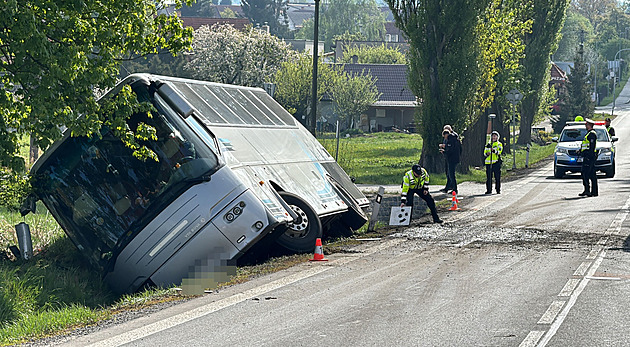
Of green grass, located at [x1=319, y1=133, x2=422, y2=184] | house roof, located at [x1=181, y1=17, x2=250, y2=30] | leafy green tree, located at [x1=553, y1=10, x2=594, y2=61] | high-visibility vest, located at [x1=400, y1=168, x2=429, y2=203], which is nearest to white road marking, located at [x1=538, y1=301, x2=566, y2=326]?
high-visibility vest, located at [x1=400, y1=168, x2=429, y2=203]

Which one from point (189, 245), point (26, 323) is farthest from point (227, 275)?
point (26, 323)

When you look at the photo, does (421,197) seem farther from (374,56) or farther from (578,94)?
(374,56)

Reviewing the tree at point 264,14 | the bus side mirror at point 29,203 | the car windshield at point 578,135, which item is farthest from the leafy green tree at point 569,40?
the bus side mirror at point 29,203

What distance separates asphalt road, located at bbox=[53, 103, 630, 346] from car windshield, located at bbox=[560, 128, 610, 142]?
47.5 feet

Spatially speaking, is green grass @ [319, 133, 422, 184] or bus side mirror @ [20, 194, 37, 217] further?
green grass @ [319, 133, 422, 184]

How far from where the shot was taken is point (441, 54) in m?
29.9

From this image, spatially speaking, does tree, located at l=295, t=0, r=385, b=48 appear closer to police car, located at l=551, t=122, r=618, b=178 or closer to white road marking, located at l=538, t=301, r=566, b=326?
police car, located at l=551, t=122, r=618, b=178

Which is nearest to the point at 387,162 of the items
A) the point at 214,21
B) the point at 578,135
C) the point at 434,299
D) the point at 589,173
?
the point at 578,135

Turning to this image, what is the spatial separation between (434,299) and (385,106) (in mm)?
71692

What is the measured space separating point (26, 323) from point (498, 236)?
28.9ft

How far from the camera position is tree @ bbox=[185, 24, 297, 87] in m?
66.5

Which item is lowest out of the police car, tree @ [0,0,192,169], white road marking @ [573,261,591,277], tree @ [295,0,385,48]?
the police car

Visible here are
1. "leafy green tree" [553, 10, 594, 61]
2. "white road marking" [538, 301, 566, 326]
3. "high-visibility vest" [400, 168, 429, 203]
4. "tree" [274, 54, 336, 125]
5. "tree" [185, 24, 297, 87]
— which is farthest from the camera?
"leafy green tree" [553, 10, 594, 61]

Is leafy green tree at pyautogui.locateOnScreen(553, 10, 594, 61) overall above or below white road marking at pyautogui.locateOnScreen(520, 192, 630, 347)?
above
